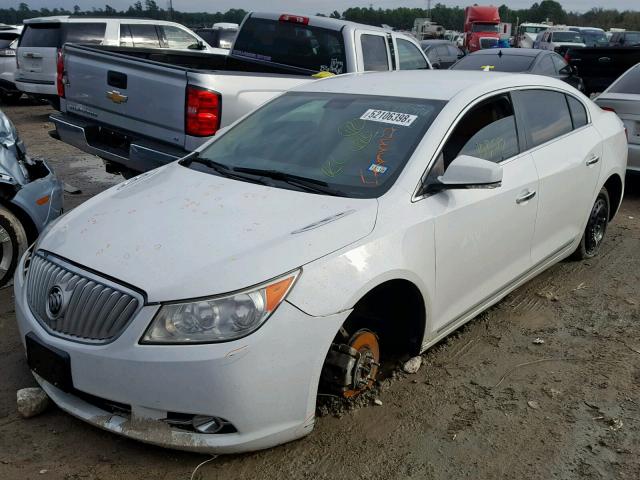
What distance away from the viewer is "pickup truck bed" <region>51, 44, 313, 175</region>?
5.50 metres

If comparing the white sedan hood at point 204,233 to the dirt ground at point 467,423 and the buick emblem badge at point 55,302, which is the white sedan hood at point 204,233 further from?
the dirt ground at point 467,423

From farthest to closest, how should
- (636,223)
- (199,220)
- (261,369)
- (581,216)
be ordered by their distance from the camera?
(636,223)
(581,216)
(199,220)
(261,369)

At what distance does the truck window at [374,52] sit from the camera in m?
7.55

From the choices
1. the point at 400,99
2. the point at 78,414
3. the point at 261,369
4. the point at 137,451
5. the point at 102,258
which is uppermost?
the point at 400,99

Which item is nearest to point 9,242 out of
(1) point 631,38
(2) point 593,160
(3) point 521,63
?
(2) point 593,160

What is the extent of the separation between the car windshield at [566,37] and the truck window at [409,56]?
1990cm

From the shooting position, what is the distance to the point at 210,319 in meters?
2.54

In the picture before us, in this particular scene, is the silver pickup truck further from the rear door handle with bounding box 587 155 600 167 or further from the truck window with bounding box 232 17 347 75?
the rear door handle with bounding box 587 155 600 167

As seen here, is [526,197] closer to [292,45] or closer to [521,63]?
[292,45]

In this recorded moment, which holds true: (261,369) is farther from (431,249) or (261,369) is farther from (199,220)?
(431,249)

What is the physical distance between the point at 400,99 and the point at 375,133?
342 millimetres

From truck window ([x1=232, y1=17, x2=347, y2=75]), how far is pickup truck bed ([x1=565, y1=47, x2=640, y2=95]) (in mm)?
6271

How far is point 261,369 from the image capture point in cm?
254

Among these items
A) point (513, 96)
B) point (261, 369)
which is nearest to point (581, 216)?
point (513, 96)
